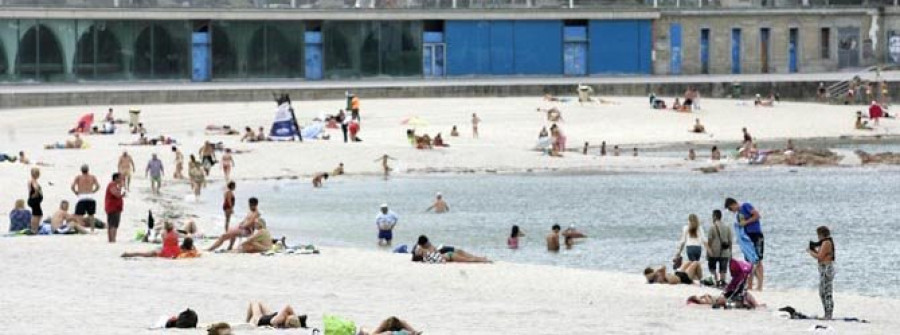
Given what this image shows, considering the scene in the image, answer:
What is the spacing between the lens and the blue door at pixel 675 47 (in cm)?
8375

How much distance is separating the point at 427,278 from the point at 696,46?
55.4 meters

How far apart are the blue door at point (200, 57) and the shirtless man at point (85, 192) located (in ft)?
138

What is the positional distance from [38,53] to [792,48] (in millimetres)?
30153

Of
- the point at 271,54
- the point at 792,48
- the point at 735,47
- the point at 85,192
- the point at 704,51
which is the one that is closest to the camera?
the point at 85,192

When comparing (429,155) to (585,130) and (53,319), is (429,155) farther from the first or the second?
(53,319)

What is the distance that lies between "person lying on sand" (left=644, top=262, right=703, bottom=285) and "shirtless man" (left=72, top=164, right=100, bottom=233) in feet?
34.6

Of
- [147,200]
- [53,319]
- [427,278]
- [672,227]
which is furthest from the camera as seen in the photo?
[147,200]

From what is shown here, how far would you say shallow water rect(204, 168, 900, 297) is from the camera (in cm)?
3616

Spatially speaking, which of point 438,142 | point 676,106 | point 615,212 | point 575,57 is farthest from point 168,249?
point 575,57

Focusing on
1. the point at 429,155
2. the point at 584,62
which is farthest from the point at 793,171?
the point at 584,62

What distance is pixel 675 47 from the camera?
8400 centimetres

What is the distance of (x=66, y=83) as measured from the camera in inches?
3022

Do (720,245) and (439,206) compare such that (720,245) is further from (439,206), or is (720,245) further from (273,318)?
(439,206)

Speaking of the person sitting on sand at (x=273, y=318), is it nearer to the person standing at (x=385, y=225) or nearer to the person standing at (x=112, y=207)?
the person standing at (x=112, y=207)
